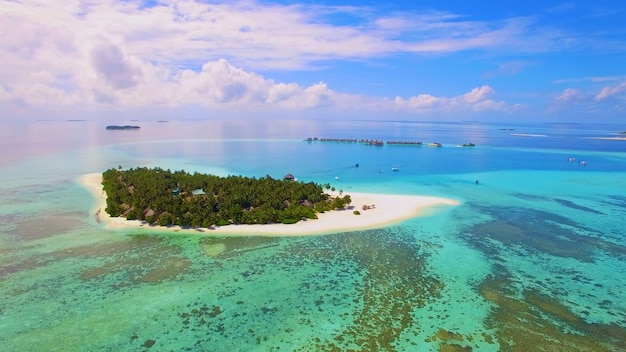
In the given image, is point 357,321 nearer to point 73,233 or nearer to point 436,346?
point 436,346

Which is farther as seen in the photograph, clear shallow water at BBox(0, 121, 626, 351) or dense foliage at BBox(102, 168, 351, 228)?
dense foliage at BBox(102, 168, 351, 228)

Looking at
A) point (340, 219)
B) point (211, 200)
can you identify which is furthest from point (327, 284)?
point (211, 200)

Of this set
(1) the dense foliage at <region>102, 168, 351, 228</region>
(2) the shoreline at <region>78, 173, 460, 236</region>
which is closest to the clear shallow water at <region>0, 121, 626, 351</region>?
(2) the shoreline at <region>78, 173, 460, 236</region>

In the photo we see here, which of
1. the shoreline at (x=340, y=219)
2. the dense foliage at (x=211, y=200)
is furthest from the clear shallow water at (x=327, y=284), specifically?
the dense foliage at (x=211, y=200)

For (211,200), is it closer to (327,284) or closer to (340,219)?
(340,219)

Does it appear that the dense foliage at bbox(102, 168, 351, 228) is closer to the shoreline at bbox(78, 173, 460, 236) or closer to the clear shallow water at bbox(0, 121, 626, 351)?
the shoreline at bbox(78, 173, 460, 236)

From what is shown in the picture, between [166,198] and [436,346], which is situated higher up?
[166,198]

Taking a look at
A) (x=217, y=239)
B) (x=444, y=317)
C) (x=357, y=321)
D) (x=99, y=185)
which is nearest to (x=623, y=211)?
(x=444, y=317)

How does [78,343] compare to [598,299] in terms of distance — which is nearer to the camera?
[78,343]
